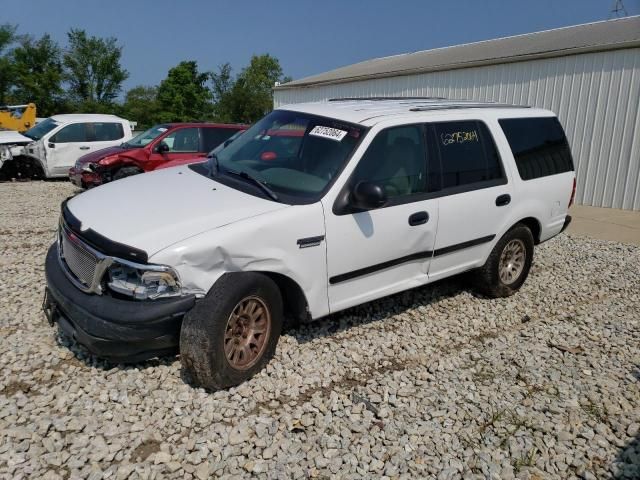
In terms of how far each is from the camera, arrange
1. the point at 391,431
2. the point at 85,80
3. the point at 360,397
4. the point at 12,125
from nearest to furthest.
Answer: the point at 391,431 → the point at 360,397 → the point at 12,125 → the point at 85,80

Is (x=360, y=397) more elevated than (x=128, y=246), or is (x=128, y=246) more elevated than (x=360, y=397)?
(x=128, y=246)

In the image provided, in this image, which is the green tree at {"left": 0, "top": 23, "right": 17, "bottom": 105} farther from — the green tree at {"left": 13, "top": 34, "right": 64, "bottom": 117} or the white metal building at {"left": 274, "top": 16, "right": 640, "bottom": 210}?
the white metal building at {"left": 274, "top": 16, "right": 640, "bottom": 210}

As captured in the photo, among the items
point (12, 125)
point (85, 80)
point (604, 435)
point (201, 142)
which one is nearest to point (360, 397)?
point (604, 435)

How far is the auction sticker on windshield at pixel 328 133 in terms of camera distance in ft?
13.3

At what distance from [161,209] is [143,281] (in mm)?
599

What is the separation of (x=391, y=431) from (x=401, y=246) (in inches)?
59.5

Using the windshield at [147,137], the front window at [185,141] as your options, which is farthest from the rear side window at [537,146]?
the windshield at [147,137]

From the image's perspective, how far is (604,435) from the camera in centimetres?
329

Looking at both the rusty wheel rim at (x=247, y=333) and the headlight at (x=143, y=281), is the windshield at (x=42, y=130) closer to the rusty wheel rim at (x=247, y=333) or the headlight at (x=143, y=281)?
the headlight at (x=143, y=281)

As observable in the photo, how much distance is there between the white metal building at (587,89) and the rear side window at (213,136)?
6282 mm

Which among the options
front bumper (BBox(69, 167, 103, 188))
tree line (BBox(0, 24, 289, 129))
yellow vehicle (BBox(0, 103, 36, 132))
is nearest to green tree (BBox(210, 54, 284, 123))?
tree line (BBox(0, 24, 289, 129))

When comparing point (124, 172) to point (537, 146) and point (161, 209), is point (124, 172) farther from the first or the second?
point (537, 146)

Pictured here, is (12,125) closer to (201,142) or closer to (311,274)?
(201,142)

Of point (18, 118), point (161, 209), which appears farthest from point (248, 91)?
point (161, 209)
